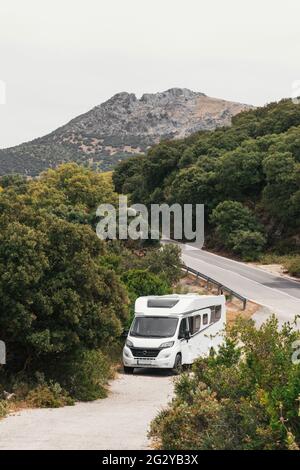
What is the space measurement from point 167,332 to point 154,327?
0.55 metres

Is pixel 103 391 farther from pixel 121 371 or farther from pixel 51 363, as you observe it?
pixel 121 371

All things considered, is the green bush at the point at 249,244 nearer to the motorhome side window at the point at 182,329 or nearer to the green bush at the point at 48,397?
the motorhome side window at the point at 182,329

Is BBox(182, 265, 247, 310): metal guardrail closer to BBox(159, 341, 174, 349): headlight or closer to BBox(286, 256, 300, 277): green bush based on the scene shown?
BBox(286, 256, 300, 277): green bush

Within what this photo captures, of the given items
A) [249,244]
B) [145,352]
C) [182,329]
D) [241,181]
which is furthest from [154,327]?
[241,181]

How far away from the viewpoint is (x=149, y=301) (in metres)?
23.8

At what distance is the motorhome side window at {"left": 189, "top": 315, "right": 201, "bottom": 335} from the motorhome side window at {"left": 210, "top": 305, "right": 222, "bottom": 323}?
1.14m

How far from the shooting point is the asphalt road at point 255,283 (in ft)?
128

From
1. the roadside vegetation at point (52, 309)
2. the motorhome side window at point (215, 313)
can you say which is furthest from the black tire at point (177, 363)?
the motorhome side window at point (215, 313)

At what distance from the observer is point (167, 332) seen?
22797 mm

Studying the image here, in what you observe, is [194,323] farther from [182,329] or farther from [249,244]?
[249,244]

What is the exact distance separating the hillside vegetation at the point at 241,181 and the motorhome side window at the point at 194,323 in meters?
35.1

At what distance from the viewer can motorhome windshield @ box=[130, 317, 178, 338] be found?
2284 centimetres
